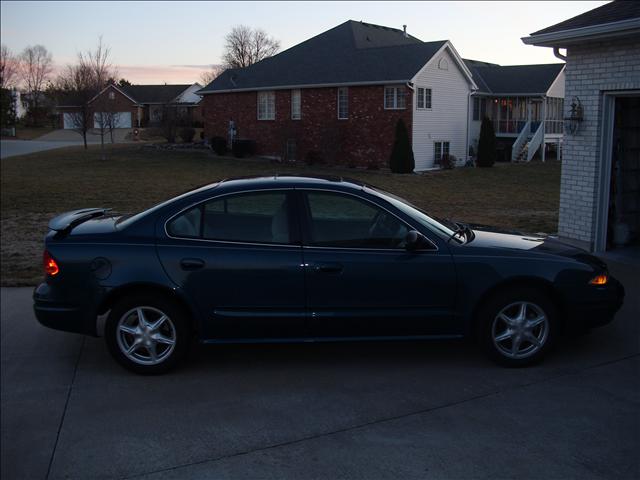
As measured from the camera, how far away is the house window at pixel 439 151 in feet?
107

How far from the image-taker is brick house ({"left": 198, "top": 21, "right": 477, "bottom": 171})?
101 feet

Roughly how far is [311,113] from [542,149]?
14284 millimetres

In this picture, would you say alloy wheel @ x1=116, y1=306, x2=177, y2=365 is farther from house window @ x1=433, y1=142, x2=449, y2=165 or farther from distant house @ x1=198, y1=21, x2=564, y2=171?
house window @ x1=433, y1=142, x2=449, y2=165

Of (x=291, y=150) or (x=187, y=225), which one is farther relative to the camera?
(x=291, y=150)

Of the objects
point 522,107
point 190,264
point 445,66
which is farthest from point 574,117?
point 522,107

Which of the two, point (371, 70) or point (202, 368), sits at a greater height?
point (371, 70)

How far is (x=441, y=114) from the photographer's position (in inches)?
1284

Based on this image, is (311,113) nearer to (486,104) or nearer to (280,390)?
(486,104)

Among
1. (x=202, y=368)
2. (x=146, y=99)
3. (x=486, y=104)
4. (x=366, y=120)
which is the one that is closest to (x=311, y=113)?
(x=366, y=120)

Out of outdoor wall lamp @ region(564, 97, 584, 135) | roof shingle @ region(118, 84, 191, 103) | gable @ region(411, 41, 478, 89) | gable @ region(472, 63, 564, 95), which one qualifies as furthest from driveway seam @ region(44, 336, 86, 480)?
roof shingle @ region(118, 84, 191, 103)

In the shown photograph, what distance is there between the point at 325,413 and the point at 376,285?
45.4 inches

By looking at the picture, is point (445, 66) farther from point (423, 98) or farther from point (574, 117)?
point (574, 117)

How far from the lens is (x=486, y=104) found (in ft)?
132

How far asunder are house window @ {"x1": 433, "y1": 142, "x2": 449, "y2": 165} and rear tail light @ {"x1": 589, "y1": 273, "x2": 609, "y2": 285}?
27.2 metres
